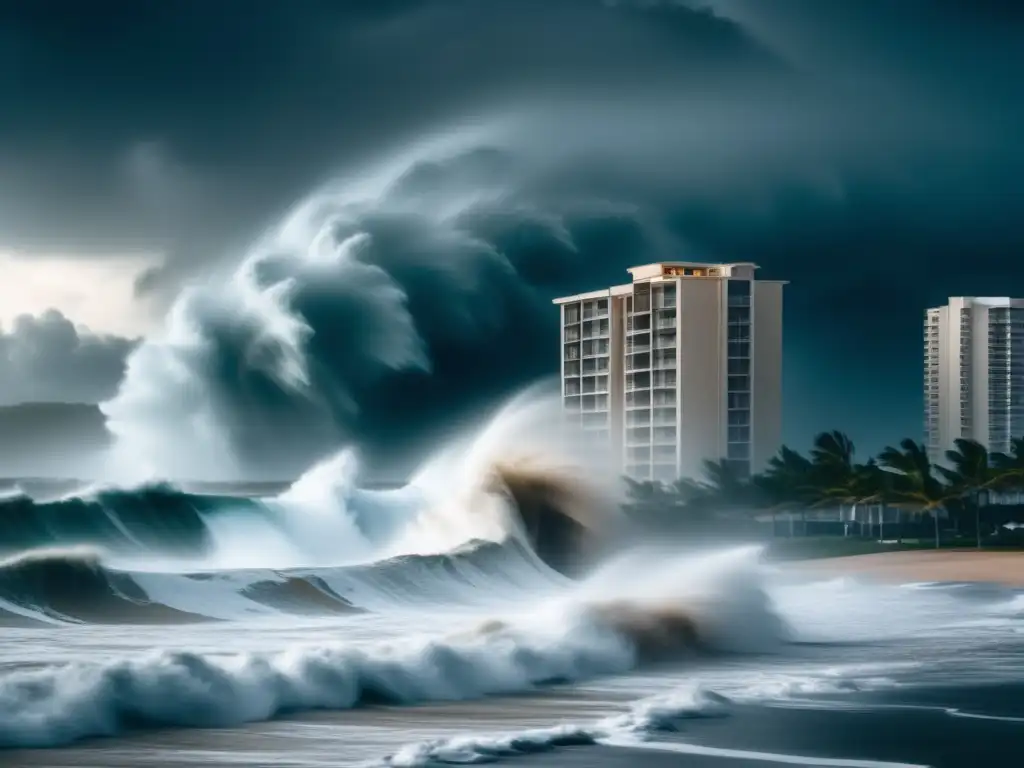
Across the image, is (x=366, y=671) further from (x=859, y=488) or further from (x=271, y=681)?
(x=859, y=488)

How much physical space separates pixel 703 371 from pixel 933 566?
26.2 m

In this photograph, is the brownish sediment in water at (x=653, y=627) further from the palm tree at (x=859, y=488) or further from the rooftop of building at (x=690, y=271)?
the rooftop of building at (x=690, y=271)

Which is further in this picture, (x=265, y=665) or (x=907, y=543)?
(x=907, y=543)

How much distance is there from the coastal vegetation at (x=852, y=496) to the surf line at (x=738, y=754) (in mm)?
30951

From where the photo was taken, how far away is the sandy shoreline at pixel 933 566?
27828 mm

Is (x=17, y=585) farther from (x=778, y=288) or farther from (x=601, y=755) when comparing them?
(x=778, y=288)

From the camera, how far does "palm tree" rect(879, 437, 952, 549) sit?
44719mm

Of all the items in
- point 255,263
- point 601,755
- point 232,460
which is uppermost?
point 255,263

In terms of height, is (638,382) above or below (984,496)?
→ above

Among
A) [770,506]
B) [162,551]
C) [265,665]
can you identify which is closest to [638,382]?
[770,506]

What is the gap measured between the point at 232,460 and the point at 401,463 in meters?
5.29

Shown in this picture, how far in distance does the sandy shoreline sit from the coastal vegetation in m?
5.50

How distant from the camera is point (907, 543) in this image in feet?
140

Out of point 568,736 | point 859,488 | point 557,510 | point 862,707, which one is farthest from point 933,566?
point 568,736
